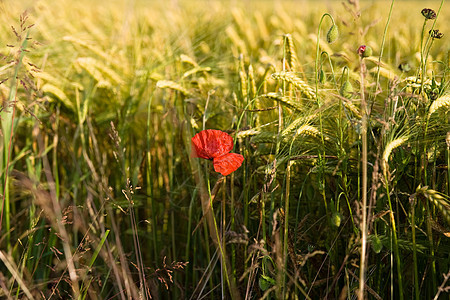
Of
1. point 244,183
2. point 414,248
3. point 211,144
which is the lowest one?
point 414,248

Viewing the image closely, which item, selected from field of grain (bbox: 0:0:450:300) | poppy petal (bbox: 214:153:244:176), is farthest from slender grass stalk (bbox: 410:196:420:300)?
poppy petal (bbox: 214:153:244:176)

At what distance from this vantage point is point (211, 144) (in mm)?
775

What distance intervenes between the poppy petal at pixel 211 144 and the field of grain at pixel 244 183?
36mm

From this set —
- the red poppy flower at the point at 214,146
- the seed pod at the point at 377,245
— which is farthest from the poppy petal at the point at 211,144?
the seed pod at the point at 377,245

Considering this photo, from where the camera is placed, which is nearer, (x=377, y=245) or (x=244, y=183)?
(x=377, y=245)

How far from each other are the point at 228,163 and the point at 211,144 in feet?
0.16

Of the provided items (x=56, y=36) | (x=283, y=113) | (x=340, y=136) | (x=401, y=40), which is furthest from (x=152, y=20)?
(x=340, y=136)

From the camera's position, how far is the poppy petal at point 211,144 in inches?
30.4

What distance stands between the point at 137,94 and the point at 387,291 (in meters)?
0.86

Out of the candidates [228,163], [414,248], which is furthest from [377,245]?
[228,163]

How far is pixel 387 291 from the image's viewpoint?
2.77ft

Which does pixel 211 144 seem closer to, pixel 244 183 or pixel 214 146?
pixel 214 146

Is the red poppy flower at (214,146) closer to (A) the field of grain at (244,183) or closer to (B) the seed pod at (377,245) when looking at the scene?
(A) the field of grain at (244,183)

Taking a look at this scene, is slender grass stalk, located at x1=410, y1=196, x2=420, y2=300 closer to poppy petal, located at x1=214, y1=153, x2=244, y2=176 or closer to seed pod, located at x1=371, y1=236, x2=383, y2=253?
seed pod, located at x1=371, y1=236, x2=383, y2=253
